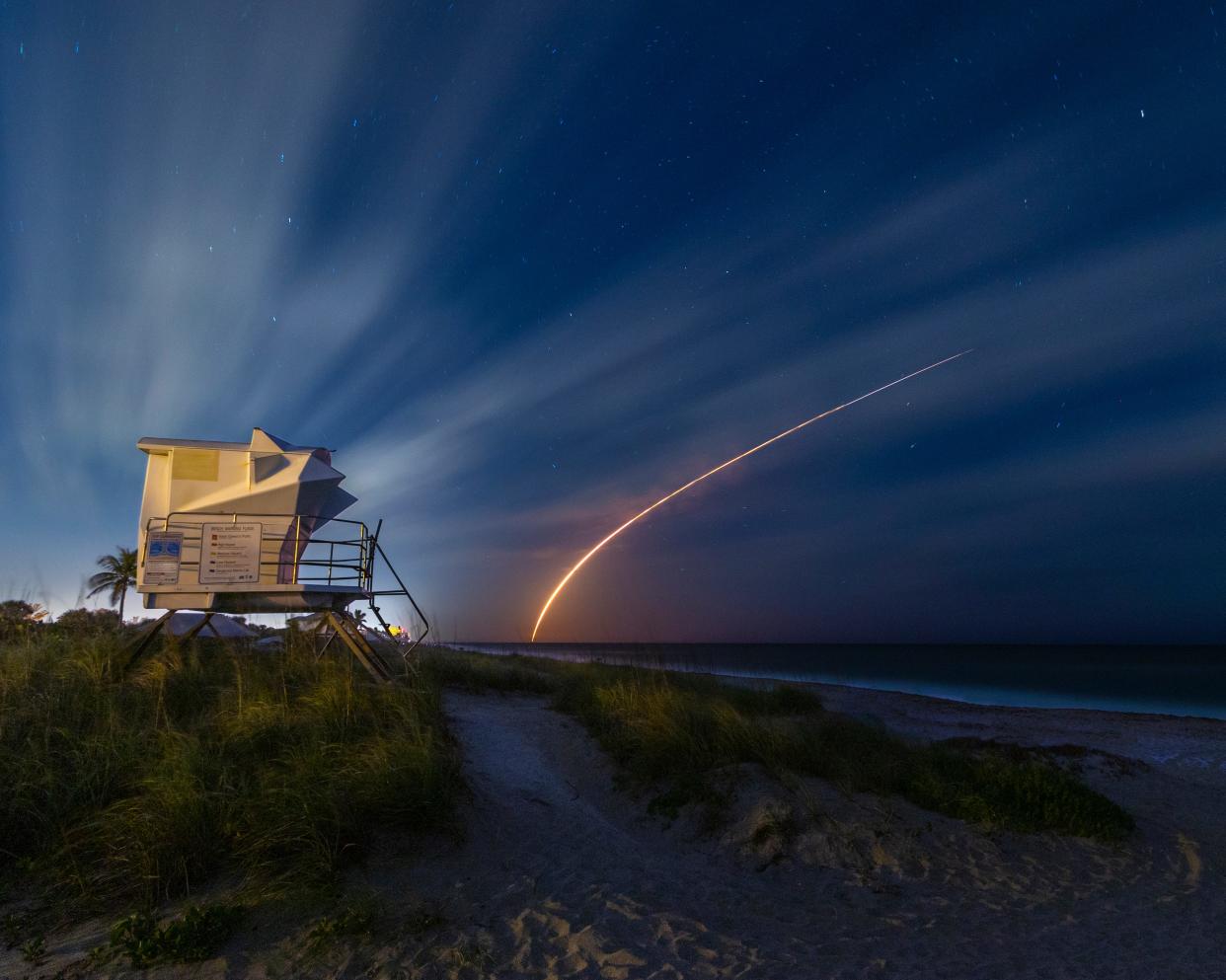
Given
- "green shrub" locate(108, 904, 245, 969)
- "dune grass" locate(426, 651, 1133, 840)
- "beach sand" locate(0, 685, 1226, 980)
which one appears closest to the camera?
"green shrub" locate(108, 904, 245, 969)

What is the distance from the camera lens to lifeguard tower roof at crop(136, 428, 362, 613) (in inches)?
524

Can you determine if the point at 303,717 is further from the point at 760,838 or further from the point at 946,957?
the point at 946,957

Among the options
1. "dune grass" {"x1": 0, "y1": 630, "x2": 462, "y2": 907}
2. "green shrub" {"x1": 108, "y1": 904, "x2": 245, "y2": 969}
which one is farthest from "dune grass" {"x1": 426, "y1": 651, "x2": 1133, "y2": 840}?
"green shrub" {"x1": 108, "y1": 904, "x2": 245, "y2": 969}

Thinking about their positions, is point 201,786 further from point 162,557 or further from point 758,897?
point 162,557

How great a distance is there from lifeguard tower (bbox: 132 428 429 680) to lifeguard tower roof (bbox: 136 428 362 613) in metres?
0.02

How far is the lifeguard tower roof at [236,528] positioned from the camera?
13320 mm

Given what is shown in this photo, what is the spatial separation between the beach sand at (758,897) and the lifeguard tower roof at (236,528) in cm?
545

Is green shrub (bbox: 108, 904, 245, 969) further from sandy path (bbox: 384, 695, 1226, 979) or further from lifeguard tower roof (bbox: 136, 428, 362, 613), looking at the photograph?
lifeguard tower roof (bbox: 136, 428, 362, 613)

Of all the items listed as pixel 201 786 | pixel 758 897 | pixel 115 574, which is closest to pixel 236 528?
pixel 201 786

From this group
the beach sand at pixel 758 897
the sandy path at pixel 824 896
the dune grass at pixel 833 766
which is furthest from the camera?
the dune grass at pixel 833 766

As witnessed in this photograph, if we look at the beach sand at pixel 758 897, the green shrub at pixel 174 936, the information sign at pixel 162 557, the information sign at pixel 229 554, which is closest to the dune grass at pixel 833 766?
the beach sand at pixel 758 897

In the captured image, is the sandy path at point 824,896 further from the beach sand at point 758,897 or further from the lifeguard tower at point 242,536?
the lifeguard tower at point 242,536

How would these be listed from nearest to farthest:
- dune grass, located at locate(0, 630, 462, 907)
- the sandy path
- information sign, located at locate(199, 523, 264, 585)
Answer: the sandy path
dune grass, located at locate(0, 630, 462, 907)
information sign, located at locate(199, 523, 264, 585)

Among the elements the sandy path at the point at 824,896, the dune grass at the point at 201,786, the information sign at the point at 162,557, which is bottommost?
the sandy path at the point at 824,896
